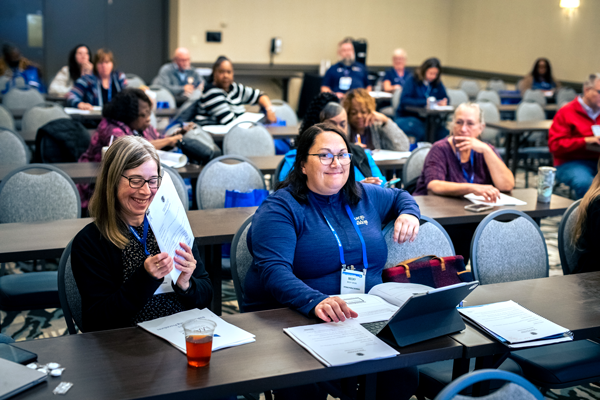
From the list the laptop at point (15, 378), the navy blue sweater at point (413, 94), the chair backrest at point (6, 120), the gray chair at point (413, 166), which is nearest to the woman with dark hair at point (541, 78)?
the navy blue sweater at point (413, 94)

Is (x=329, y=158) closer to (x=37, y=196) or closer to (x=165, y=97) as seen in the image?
(x=37, y=196)

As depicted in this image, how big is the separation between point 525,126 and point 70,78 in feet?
19.2

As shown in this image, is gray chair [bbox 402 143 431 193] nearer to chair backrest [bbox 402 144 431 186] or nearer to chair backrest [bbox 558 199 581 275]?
chair backrest [bbox 402 144 431 186]

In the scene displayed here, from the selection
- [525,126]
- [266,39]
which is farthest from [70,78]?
[525,126]

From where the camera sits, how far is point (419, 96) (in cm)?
785

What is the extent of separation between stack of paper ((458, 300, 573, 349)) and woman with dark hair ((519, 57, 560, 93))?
338 inches

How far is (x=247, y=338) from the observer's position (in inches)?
68.7

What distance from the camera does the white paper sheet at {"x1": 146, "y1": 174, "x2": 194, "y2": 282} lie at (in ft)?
5.54

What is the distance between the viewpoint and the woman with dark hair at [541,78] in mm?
9719

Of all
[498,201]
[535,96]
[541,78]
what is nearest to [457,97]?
[535,96]

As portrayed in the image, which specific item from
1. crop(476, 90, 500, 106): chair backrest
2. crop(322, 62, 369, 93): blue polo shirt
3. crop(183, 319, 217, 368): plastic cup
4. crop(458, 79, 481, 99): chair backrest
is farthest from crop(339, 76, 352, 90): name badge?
crop(183, 319, 217, 368): plastic cup

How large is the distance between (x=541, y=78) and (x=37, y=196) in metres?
8.73

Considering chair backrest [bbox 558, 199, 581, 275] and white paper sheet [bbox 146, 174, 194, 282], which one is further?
chair backrest [bbox 558, 199, 581, 275]

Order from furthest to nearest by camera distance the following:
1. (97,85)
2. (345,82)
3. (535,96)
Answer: (535,96)
(345,82)
(97,85)
